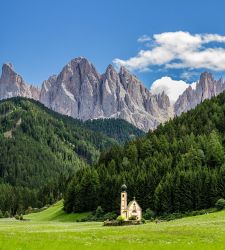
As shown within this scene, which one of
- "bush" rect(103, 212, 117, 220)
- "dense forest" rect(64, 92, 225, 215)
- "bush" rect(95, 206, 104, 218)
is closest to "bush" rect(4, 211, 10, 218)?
"dense forest" rect(64, 92, 225, 215)

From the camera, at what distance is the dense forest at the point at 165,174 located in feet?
357

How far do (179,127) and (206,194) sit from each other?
7337cm

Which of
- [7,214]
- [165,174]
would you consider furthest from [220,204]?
[7,214]

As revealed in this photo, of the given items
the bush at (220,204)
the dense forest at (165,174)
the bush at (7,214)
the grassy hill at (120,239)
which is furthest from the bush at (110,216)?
the bush at (7,214)

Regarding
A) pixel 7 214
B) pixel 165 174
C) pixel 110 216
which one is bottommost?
pixel 110 216

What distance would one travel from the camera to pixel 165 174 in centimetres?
12269

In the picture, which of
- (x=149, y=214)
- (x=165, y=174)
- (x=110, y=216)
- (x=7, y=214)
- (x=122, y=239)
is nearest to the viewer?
(x=122, y=239)

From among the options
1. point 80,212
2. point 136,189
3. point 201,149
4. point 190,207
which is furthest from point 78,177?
point 190,207

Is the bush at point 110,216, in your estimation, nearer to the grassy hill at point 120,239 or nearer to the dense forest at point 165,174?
the dense forest at point 165,174

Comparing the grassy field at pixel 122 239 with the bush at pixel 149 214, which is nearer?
the grassy field at pixel 122 239

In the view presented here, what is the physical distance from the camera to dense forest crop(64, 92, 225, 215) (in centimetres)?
10894

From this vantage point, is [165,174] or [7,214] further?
[7,214]

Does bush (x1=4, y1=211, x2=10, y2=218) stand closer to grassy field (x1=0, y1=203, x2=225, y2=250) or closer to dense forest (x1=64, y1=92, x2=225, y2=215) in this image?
dense forest (x1=64, y1=92, x2=225, y2=215)

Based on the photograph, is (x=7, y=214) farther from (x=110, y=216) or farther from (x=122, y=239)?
(x=122, y=239)
